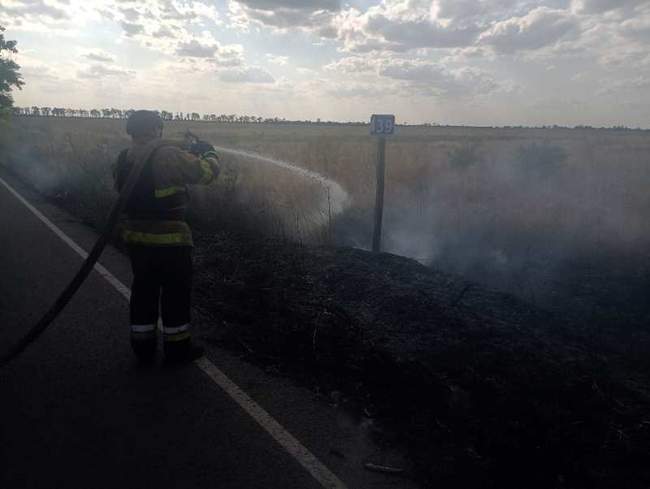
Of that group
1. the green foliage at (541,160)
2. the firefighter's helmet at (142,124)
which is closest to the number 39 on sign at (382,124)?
the firefighter's helmet at (142,124)

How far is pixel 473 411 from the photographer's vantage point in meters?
3.57

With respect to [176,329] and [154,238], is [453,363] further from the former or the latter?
[154,238]

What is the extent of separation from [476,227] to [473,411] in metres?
7.05

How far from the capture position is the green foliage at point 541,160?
16531 millimetres

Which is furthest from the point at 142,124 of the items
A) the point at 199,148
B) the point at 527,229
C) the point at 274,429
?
the point at 527,229

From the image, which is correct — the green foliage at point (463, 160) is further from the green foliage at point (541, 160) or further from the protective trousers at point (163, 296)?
the protective trousers at point (163, 296)

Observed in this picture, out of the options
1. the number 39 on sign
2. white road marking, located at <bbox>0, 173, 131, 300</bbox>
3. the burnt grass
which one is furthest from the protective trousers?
the number 39 on sign

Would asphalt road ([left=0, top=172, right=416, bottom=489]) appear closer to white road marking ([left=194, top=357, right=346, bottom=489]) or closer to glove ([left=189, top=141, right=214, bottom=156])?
white road marking ([left=194, top=357, right=346, bottom=489])

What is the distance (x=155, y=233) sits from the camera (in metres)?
4.00

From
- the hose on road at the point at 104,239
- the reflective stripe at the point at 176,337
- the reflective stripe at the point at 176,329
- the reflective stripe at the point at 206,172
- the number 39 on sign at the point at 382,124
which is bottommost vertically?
the reflective stripe at the point at 176,337

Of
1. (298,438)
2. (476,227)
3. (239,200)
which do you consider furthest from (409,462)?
(239,200)

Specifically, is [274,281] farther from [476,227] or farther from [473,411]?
A: [476,227]

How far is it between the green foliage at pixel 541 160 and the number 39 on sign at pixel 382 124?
11.2 metres

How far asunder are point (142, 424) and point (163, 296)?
107 centimetres
